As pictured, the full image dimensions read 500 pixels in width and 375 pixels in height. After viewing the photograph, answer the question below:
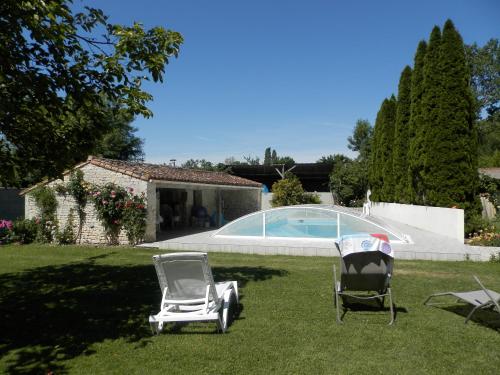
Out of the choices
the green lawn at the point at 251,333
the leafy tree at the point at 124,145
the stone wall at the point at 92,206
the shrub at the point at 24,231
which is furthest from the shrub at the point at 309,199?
the green lawn at the point at 251,333

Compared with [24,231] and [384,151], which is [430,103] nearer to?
[384,151]

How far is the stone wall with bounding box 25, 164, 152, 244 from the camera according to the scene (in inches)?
606

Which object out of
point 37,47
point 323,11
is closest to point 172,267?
point 37,47

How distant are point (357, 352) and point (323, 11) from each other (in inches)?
533

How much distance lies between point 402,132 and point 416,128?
5.49 metres

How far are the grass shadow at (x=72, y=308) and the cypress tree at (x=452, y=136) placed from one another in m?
9.66

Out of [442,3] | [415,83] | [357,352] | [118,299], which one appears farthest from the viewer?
[415,83]

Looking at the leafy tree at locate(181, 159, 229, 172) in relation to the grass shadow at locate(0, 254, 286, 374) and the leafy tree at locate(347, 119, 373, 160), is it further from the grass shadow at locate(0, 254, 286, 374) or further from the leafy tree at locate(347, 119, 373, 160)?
the grass shadow at locate(0, 254, 286, 374)

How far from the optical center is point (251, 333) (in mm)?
5492

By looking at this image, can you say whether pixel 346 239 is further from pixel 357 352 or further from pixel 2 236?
pixel 2 236

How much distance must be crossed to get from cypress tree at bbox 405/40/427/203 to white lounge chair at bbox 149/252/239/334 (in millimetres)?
14641

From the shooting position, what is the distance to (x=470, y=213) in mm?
15570

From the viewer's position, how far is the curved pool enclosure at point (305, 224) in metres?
14.3

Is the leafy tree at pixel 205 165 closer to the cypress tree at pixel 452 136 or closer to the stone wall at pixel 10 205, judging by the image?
the stone wall at pixel 10 205
